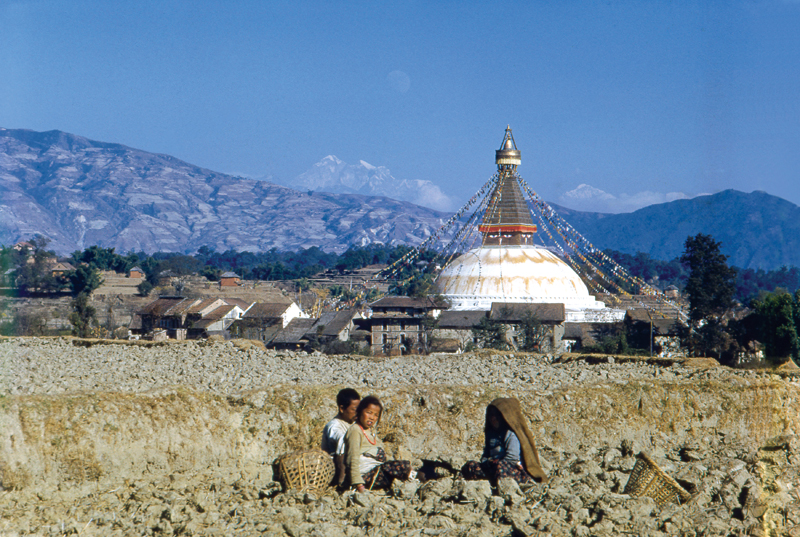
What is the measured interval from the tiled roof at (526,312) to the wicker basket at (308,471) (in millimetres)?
Result: 24369

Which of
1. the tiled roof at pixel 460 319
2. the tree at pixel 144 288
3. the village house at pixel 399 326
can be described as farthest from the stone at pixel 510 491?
the tree at pixel 144 288

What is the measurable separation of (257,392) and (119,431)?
2.11m

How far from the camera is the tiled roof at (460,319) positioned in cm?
3117

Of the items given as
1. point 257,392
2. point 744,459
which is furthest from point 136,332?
point 744,459

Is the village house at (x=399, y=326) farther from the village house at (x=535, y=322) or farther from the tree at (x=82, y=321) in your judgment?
the tree at (x=82, y=321)

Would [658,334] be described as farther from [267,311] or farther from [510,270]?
[267,311]

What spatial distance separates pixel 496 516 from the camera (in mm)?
6445

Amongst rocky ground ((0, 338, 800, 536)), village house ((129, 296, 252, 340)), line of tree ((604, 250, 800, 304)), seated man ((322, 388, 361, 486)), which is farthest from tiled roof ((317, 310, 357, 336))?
line of tree ((604, 250, 800, 304))

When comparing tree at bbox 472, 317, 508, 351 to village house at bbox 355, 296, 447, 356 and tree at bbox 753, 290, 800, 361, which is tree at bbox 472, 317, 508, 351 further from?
tree at bbox 753, 290, 800, 361

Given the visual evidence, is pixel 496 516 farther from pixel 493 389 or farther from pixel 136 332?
pixel 136 332

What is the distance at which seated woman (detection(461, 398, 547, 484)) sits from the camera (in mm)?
6893

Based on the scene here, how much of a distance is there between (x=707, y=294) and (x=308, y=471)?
2589 centimetres

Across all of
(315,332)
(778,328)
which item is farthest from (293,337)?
(778,328)

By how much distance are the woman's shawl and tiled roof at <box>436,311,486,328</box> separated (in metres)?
23.8
